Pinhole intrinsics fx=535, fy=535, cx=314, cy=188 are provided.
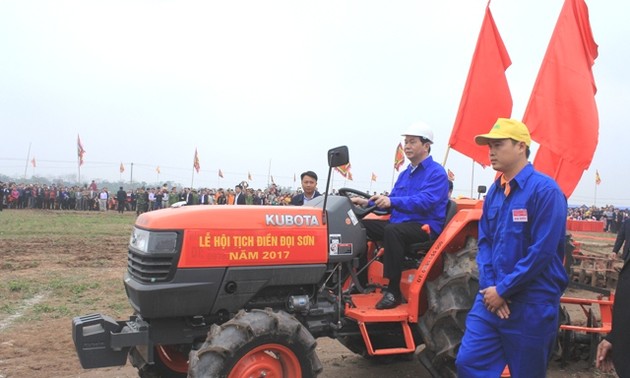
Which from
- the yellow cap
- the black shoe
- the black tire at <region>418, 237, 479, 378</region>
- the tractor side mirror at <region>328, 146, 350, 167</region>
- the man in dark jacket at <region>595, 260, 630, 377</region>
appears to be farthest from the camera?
the black shoe

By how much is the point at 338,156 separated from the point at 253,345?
1.48 m

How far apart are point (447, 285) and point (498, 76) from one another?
4976 mm

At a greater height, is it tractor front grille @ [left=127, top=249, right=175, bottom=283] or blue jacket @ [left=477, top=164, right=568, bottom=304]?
blue jacket @ [left=477, top=164, right=568, bottom=304]

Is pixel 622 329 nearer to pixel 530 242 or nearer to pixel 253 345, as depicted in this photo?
pixel 530 242

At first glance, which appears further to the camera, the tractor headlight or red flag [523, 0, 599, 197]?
red flag [523, 0, 599, 197]

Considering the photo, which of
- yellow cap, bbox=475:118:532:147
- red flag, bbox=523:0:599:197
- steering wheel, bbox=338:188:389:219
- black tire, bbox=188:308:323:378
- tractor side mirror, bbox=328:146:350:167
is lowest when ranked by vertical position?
black tire, bbox=188:308:323:378

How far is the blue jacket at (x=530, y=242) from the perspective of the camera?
293 cm

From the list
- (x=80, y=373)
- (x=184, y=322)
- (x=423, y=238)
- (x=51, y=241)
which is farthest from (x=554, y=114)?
(x=51, y=241)

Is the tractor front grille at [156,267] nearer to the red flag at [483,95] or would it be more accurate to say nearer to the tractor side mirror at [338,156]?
the tractor side mirror at [338,156]

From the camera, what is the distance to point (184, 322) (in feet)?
12.8

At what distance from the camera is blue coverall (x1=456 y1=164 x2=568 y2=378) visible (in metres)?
2.95

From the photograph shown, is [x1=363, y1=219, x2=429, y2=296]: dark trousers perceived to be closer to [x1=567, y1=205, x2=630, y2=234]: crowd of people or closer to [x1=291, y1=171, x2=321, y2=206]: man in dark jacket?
[x1=291, y1=171, x2=321, y2=206]: man in dark jacket

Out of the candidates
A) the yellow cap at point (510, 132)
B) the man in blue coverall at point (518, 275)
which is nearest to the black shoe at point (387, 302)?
the man in blue coverall at point (518, 275)

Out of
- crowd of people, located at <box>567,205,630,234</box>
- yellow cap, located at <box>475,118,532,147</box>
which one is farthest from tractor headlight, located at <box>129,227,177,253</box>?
crowd of people, located at <box>567,205,630,234</box>
